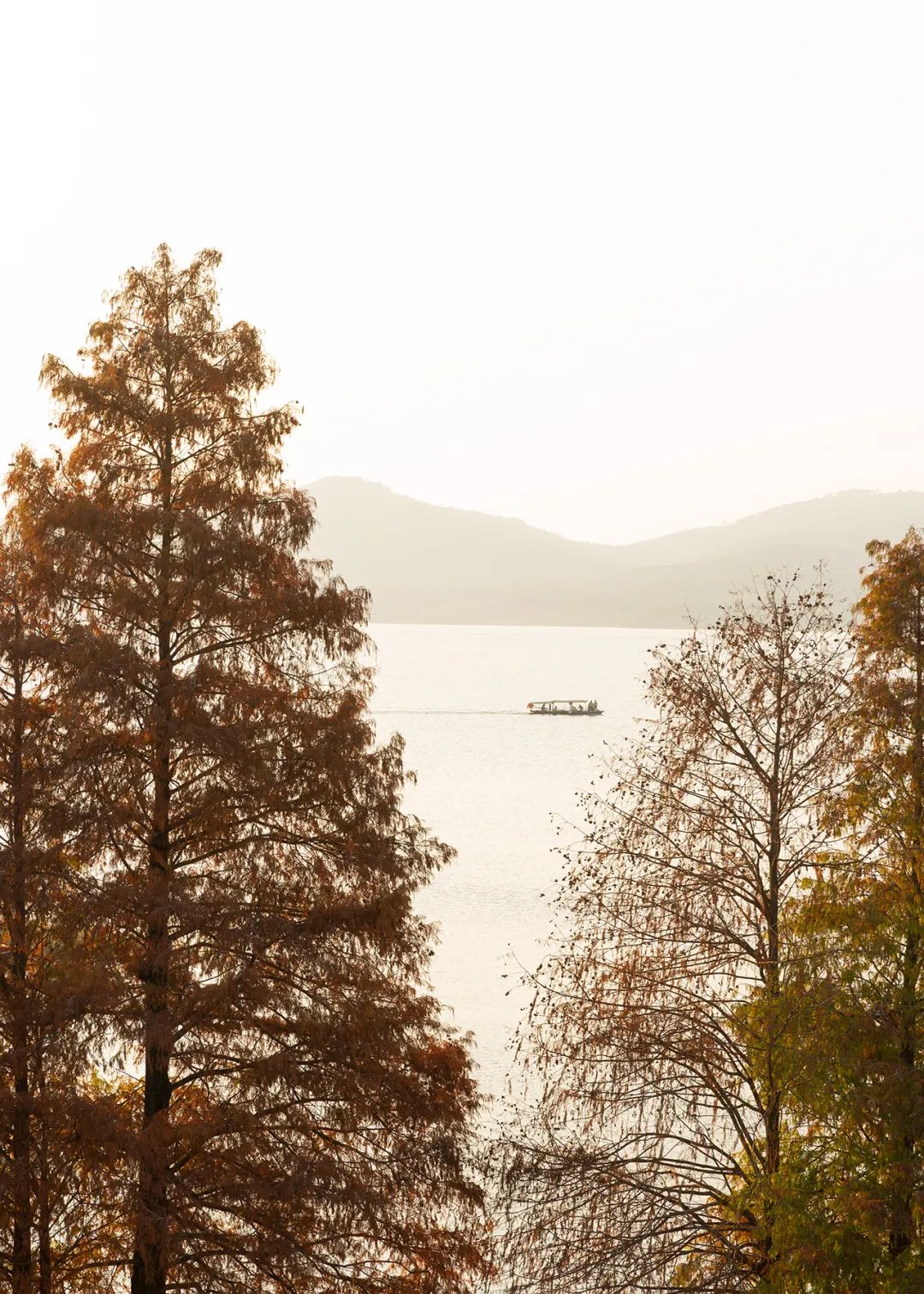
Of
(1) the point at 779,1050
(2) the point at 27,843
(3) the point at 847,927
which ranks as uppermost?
(2) the point at 27,843

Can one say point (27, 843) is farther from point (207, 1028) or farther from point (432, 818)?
point (432, 818)

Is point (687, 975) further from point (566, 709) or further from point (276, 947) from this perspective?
point (566, 709)

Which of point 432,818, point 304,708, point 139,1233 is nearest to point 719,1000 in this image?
point 304,708

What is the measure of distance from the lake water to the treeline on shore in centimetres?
210

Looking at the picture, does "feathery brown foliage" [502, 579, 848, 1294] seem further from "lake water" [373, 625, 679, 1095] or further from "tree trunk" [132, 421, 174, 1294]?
"tree trunk" [132, 421, 174, 1294]

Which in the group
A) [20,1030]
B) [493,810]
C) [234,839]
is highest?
[234,839]

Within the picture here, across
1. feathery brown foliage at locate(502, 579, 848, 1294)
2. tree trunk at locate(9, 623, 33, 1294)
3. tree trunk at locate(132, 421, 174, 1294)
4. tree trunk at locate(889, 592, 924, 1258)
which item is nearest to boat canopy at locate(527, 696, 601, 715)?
feathery brown foliage at locate(502, 579, 848, 1294)

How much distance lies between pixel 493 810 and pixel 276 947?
2009 inches

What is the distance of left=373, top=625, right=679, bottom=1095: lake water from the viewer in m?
32.0

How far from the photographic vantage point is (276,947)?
1109 centimetres

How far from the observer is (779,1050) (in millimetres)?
11367

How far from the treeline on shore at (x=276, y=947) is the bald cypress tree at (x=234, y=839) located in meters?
0.04

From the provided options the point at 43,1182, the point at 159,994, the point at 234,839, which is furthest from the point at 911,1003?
the point at 43,1182

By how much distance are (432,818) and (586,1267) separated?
4626cm
